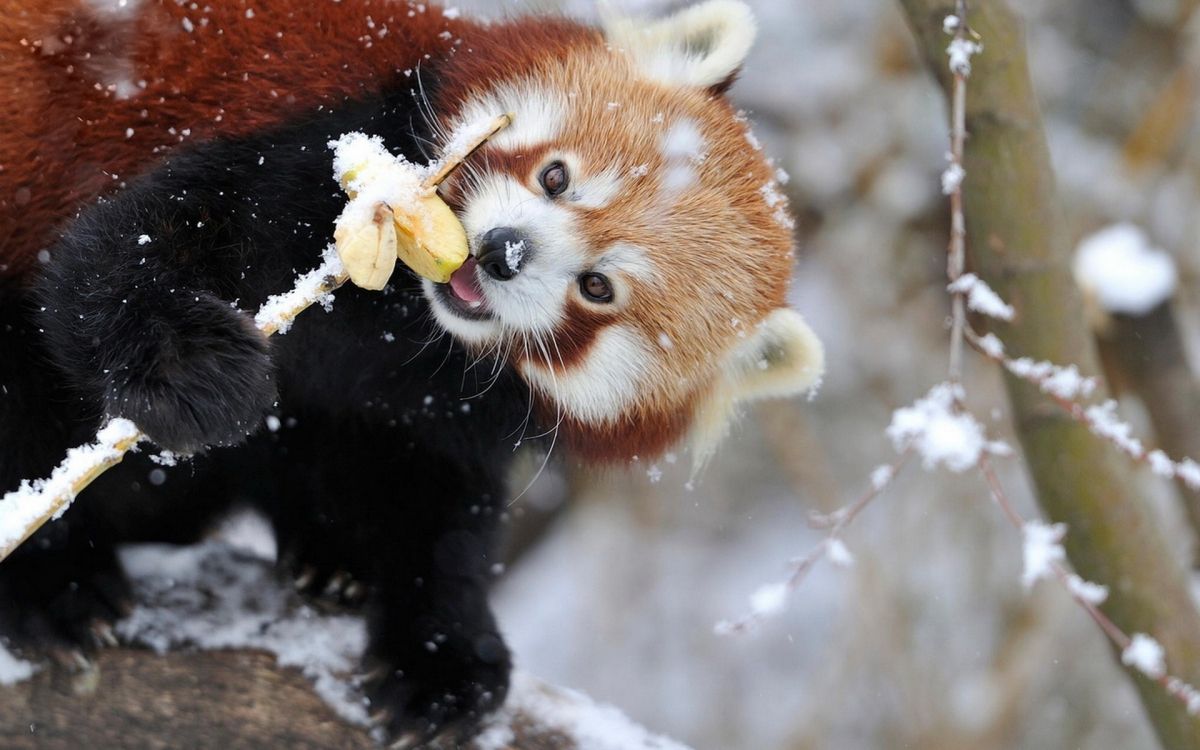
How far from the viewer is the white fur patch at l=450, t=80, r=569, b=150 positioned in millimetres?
2477

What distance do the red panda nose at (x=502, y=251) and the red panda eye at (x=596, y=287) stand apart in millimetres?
187

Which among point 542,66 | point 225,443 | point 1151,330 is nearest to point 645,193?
point 542,66

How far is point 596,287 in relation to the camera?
2.45m

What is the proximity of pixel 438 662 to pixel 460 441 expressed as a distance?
532 mm

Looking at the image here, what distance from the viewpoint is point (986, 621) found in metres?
5.77

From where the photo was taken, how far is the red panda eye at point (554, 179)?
2.42 meters

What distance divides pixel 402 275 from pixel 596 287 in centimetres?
43

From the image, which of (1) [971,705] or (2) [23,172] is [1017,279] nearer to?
(2) [23,172]

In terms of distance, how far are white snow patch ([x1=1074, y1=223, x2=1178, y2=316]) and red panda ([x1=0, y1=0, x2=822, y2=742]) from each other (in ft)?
4.83

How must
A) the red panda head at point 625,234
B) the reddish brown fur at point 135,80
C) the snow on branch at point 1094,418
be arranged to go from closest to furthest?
the snow on branch at point 1094,418 → the red panda head at point 625,234 → the reddish brown fur at point 135,80

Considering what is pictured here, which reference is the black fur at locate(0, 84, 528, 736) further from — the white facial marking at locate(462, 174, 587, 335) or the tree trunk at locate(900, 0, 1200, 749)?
the tree trunk at locate(900, 0, 1200, 749)

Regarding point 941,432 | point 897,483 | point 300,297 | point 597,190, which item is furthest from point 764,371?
point 897,483

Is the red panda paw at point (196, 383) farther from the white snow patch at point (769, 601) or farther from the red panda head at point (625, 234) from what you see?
the white snow patch at point (769, 601)

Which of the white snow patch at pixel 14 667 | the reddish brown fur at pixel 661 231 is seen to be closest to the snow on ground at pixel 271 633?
the white snow patch at pixel 14 667
